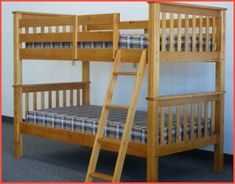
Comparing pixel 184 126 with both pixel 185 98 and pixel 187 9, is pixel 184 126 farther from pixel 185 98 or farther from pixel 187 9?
pixel 187 9

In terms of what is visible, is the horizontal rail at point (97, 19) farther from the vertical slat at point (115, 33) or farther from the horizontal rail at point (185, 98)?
the horizontal rail at point (185, 98)

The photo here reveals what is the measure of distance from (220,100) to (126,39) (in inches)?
43.6

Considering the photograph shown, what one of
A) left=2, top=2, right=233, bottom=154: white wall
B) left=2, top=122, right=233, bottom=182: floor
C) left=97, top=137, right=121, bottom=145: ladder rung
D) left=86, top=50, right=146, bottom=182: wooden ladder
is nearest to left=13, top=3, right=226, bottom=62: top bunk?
left=86, top=50, right=146, bottom=182: wooden ladder

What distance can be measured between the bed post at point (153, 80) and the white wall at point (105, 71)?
50.8 inches

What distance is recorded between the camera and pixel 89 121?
466 cm

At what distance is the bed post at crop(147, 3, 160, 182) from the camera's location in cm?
400

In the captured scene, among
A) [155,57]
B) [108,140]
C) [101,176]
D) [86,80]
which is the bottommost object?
[101,176]

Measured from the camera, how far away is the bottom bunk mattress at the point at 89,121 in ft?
14.0

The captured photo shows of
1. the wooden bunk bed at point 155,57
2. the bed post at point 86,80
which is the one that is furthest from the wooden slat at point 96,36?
the bed post at point 86,80

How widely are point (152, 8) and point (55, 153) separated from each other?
234cm

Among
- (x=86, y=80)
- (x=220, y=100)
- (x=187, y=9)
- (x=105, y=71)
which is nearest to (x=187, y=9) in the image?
(x=187, y=9)

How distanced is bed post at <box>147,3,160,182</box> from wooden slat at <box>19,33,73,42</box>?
105 cm

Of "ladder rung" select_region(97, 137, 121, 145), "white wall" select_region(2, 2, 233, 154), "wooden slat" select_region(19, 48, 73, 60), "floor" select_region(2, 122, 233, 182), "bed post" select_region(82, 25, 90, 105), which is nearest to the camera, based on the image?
"ladder rung" select_region(97, 137, 121, 145)

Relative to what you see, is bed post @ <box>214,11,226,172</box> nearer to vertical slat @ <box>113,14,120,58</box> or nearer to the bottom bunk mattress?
the bottom bunk mattress
